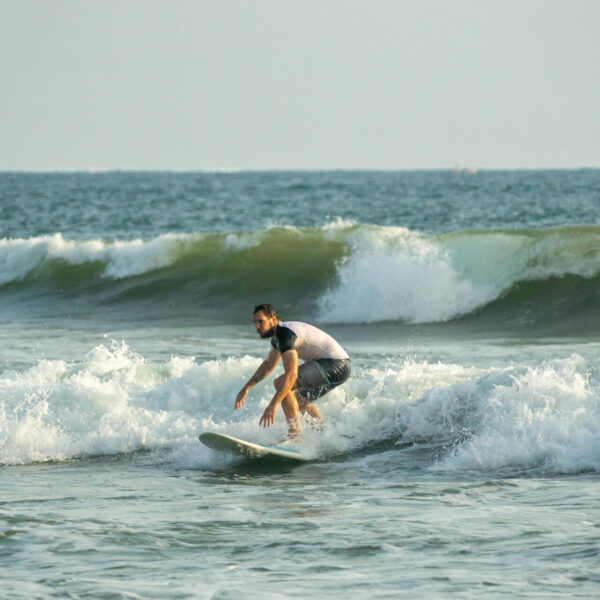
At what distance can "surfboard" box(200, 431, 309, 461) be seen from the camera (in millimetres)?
8922

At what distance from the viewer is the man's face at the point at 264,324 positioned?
8727 millimetres

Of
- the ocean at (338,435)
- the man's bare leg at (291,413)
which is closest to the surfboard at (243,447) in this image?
the ocean at (338,435)

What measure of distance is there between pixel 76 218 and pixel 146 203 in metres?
11.6

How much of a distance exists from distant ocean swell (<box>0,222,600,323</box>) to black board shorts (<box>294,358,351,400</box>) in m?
8.55

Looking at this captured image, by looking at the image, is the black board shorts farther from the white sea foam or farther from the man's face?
the white sea foam

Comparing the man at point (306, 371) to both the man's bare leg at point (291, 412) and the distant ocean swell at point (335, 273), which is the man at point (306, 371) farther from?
the distant ocean swell at point (335, 273)

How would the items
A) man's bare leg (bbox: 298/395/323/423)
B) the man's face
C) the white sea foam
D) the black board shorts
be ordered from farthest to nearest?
the white sea foam
man's bare leg (bbox: 298/395/323/423)
the black board shorts
the man's face

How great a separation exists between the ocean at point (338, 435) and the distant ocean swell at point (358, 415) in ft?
0.08

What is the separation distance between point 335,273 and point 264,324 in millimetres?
12475

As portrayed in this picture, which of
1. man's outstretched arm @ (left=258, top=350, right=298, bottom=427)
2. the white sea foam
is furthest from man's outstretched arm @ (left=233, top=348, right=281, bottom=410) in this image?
the white sea foam

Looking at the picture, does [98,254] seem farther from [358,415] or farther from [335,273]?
[358,415]

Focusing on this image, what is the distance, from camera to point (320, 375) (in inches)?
369

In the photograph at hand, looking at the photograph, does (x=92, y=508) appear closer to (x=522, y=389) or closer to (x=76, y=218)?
(x=522, y=389)

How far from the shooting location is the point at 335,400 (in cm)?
1039
